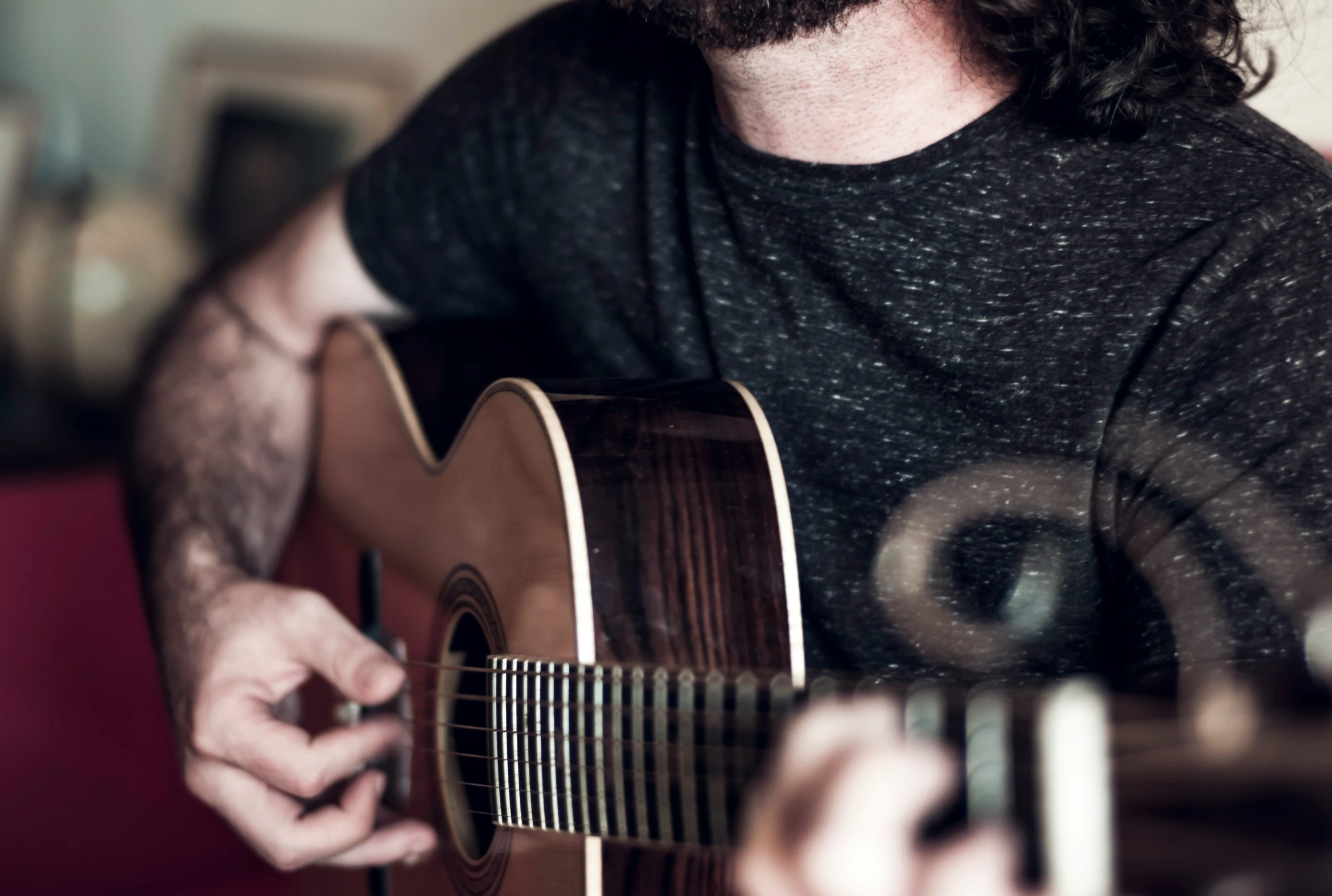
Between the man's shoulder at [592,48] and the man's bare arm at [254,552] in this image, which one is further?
the man's shoulder at [592,48]

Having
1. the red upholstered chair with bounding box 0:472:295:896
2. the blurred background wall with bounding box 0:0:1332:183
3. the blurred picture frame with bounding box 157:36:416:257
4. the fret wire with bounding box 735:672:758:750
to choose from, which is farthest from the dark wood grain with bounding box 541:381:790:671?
the blurred picture frame with bounding box 157:36:416:257

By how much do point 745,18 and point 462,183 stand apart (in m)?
0.38

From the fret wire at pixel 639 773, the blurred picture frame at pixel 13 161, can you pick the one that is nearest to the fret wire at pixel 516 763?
the fret wire at pixel 639 773

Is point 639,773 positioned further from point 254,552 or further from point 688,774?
point 254,552

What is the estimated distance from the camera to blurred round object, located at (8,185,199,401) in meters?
1.65

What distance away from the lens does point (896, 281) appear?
2.54ft

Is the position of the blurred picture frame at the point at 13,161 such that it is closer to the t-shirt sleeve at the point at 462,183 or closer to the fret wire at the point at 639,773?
the t-shirt sleeve at the point at 462,183

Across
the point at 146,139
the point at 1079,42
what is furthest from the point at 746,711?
the point at 146,139

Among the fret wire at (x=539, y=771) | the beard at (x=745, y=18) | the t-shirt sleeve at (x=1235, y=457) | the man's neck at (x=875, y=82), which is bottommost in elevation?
the fret wire at (x=539, y=771)

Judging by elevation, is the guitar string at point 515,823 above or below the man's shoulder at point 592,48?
below

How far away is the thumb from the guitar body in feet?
0.13

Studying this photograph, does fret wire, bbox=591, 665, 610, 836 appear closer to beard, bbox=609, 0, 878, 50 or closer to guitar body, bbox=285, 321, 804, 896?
guitar body, bbox=285, 321, 804, 896

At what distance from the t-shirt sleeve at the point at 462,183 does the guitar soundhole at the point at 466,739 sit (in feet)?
1.40

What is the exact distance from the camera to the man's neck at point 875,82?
0.77 meters
